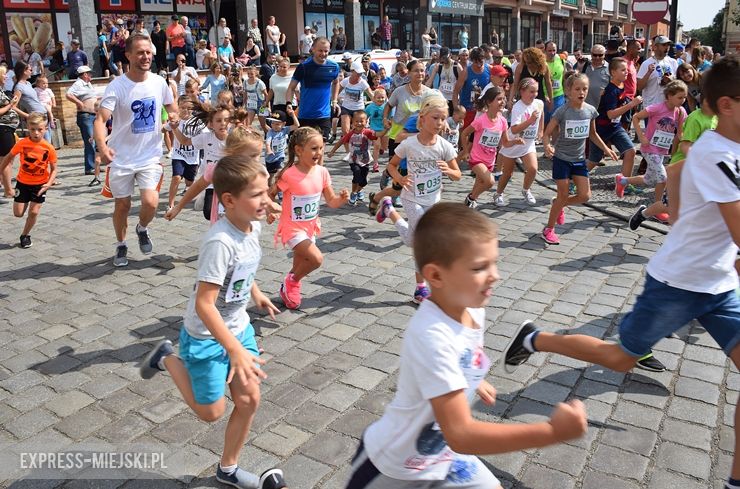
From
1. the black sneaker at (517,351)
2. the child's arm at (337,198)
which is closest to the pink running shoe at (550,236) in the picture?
the child's arm at (337,198)

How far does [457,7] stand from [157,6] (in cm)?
2013

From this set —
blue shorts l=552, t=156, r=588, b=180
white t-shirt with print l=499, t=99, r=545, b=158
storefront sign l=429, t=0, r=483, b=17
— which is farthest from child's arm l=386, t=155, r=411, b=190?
storefront sign l=429, t=0, r=483, b=17

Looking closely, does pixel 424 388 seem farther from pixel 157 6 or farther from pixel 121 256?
pixel 157 6

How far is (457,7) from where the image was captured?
131 ft

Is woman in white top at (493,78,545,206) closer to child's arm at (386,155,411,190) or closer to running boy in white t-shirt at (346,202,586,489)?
child's arm at (386,155,411,190)

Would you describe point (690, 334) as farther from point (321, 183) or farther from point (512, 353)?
point (321, 183)

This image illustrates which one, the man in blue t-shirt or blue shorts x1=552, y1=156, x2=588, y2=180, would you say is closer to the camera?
blue shorts x1=552, y1=156, x2=588, y2=180

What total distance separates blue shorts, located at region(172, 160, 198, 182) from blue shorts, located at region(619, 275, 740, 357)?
6978 mm

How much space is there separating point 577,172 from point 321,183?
11.5ft

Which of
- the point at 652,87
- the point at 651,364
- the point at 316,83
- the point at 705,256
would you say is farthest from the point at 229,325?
the point at 652,87

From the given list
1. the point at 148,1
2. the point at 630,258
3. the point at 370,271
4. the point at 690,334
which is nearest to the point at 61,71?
the point at 148,1

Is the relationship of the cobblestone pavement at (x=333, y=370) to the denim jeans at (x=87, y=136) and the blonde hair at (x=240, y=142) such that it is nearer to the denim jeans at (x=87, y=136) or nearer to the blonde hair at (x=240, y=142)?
the blonde hair at (x=240, y=142)

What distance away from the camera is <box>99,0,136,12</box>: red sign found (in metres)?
24.2

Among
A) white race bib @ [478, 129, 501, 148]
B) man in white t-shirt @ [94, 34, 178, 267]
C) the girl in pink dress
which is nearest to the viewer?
the girl in pink dress
